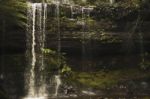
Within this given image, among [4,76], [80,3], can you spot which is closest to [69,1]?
[80,3]

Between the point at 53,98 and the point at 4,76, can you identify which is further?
the point at 4,76

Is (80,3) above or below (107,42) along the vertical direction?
above

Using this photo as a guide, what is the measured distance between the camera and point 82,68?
1803 cm

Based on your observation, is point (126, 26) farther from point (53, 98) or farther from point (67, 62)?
point (53, 98)

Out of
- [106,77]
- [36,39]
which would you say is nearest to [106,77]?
[106,77]

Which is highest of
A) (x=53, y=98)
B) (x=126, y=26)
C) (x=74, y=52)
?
(x=126, y=26)

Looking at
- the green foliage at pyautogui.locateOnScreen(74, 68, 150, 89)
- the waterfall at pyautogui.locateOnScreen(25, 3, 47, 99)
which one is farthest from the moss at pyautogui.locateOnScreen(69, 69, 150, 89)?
the waterfall at pyautogui.locateOnScreen(25, 3, 47, 99)

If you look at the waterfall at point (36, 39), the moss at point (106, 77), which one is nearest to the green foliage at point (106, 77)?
the moss at point (106, 77)

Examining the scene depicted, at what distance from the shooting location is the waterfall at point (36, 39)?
1773 cm

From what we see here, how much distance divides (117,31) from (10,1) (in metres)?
5.02

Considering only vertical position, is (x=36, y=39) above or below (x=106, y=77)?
above

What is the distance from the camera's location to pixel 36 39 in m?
18.1

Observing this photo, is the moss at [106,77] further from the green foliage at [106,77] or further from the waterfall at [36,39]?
the waterfall at [36,39]

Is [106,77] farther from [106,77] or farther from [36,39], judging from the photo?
[36,39]
